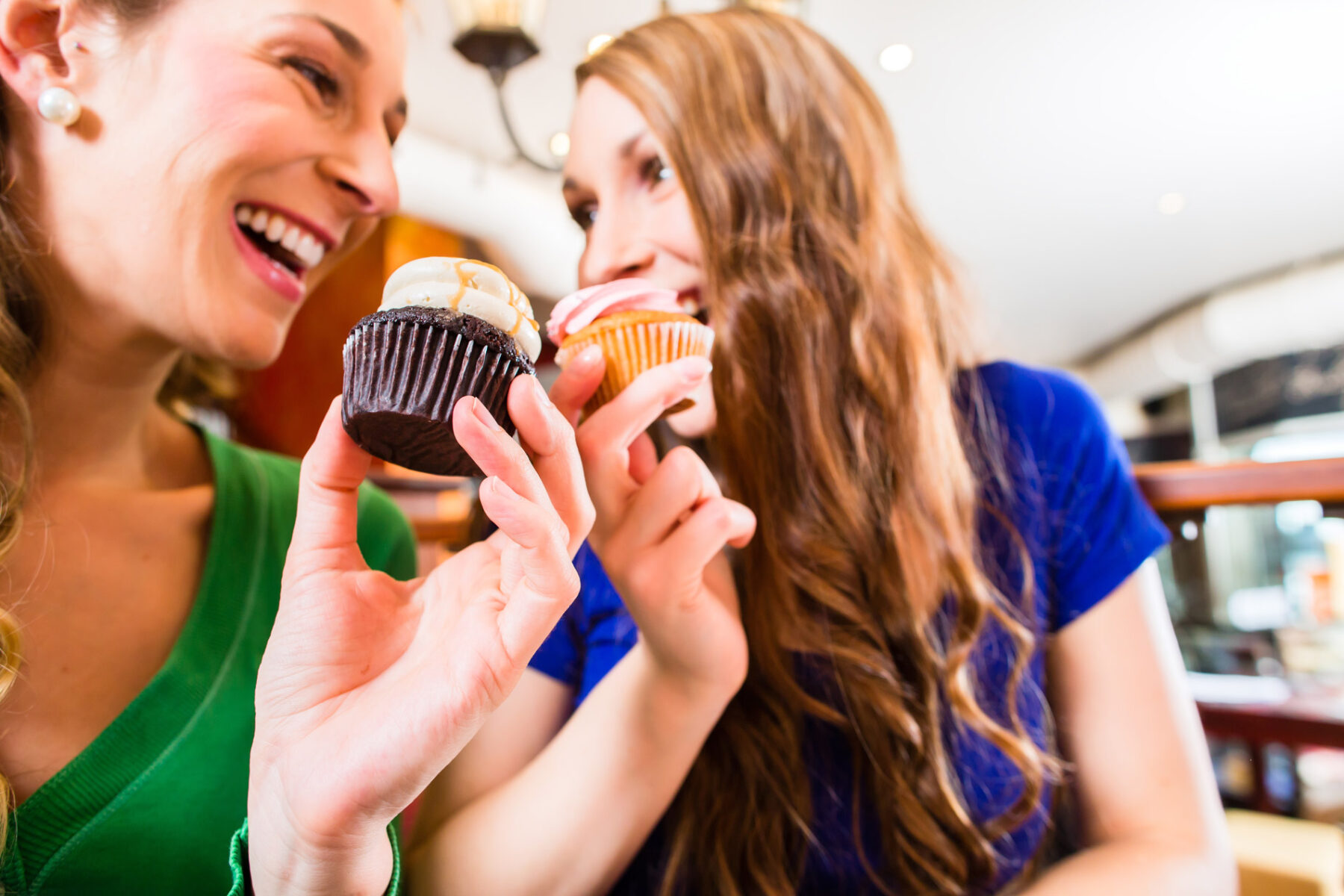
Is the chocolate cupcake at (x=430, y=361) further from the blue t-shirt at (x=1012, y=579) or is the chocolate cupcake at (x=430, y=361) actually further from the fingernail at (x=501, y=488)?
the blue t-shirt at (x=1012, y=579)

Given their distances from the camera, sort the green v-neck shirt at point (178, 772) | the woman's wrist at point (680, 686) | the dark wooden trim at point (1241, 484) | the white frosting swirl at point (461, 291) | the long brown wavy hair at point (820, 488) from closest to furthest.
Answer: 1. the white frosting swirl at point (461, 291)
2. the green v-neck shirt at point (178, 772)
3. the woman's wrist at point (680, 686)
4. the long brown wavy hair at point (820, 488)
5. the dark wooden trim at point (1241, 484)

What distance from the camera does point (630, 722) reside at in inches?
38.6

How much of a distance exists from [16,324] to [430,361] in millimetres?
715

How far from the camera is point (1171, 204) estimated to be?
58.7 inches

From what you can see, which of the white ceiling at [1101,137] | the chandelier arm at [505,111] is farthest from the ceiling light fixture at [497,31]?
the white ceiling at [1101,137]

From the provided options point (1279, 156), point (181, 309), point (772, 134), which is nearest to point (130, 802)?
point (181, 309)

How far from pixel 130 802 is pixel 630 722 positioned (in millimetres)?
673

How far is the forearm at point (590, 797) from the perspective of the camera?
3.18 ft

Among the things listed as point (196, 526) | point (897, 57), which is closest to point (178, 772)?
point (196, 526)

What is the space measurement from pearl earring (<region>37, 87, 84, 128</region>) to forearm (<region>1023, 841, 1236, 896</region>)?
1743mm

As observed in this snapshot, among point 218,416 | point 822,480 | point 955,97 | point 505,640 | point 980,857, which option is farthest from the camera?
point 955,97

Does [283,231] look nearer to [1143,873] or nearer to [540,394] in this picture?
[540,394]

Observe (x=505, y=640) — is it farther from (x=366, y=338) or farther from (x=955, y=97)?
(x=955, y=97)

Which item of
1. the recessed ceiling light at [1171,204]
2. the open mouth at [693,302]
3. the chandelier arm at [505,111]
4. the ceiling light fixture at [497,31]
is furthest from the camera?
the chandelier arm at [505,111]
